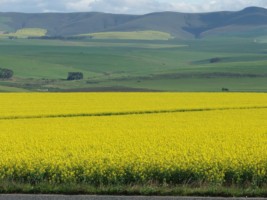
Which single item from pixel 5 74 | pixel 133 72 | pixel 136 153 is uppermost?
pixel 136 153

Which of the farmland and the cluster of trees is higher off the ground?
the farmland

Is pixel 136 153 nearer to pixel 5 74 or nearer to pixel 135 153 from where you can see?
pixel 135 153

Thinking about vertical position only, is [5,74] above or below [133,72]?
above

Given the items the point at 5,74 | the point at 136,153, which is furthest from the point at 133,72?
the point at 136,153

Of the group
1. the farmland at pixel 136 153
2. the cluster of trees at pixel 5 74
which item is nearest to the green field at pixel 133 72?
the cluster of trees at pixel 5 74

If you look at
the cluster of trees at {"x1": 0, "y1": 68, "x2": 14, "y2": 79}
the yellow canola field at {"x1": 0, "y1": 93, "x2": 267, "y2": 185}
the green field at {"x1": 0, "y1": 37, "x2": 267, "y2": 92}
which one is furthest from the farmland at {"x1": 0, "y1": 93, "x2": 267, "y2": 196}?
the cluster of trees at {"x1": 0, "y1": 68, "x2": 14, "y2": 79}

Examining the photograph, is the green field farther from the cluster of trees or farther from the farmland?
the farmland

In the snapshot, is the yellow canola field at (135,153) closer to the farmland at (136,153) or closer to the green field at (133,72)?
the farmland at (136,153)

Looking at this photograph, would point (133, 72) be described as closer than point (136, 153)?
No

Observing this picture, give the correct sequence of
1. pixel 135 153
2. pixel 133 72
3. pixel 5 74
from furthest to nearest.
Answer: pixel 133 72 → pixel 5 74 → pixel 135 153

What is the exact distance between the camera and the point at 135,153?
14344 millimetres

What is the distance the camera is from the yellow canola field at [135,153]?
13211 millimetres

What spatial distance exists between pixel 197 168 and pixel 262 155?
186cm

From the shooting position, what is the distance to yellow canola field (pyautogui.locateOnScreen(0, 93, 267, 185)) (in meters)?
13.2
